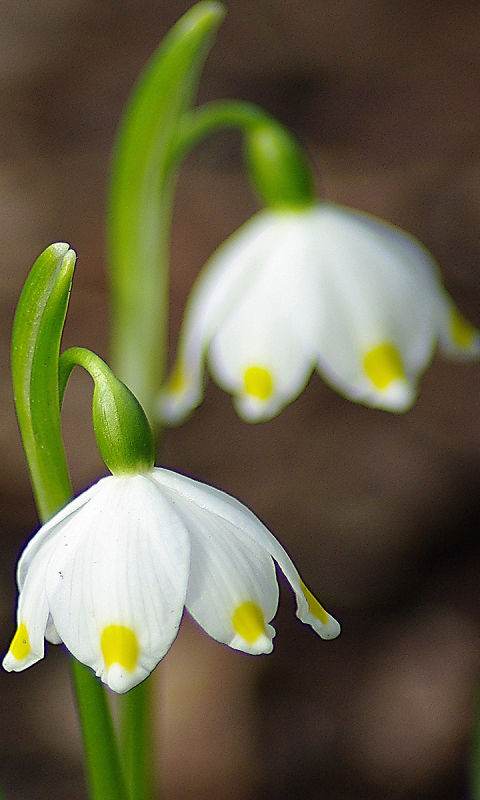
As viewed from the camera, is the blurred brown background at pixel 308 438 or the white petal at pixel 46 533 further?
the blurred brown background at pixel 308 438

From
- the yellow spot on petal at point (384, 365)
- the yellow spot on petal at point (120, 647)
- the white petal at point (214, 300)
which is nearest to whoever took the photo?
the yellow spot on petal at point (120, 647)

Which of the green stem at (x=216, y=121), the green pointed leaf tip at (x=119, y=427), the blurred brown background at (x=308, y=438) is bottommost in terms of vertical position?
the blurred brown background at (x=308, y=438)

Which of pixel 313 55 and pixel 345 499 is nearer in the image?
pixel 345 499

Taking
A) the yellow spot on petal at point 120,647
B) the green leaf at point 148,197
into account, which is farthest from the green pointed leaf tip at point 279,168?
the yellow spot on petal at point 120,647

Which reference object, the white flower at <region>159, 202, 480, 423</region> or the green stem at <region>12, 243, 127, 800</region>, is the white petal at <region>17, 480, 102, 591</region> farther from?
the white flower at <region>159, 202, 480, 423</region>

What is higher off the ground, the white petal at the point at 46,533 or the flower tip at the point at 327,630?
the white petal at the point at 46,533

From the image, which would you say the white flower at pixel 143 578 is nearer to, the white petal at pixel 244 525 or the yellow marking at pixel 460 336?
the white petal at pixel 244 525

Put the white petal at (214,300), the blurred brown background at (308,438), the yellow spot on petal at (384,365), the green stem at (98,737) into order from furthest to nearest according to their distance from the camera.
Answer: the blurred brown background at (308,438), the white petal at (214,300), the yellow spot on petal at (384,365), the green stem at (98,737)

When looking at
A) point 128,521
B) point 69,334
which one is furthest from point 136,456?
point 69,334

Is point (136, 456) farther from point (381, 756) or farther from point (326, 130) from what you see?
point (326, 130)
